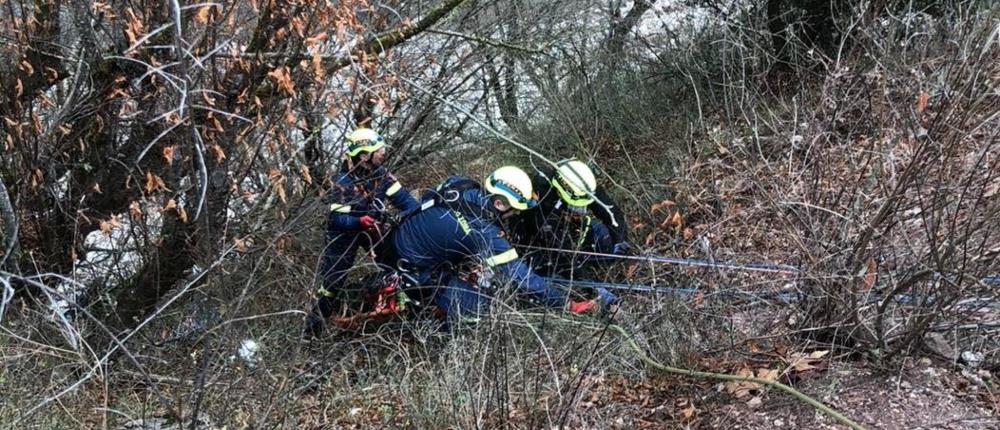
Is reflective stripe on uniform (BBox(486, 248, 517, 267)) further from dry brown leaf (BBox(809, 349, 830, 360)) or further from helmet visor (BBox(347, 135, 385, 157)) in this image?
dry brown leaf (BBox(809, 349, 830, 360))

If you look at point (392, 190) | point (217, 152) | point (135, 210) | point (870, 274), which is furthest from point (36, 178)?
point (870, 274)

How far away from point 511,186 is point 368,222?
1.09 metres

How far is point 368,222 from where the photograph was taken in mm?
5379

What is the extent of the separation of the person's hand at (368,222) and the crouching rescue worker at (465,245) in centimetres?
16

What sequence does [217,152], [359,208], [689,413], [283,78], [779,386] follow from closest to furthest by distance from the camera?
[779,386] < [689,413] < [283,78] < [217,152] < [359,208]

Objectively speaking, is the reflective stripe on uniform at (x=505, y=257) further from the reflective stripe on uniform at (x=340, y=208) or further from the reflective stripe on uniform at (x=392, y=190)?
the reflective stripe on uniform at (x=392, y=190)

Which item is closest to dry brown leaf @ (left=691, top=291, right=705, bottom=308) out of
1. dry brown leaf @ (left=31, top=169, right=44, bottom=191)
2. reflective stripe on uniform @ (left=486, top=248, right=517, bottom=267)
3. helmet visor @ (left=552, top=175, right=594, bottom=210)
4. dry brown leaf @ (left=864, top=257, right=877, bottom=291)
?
dry brown leaf @ (left=864, top=257, right=877, bottom=291)

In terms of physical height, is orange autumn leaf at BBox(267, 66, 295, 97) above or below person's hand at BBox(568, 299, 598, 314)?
above

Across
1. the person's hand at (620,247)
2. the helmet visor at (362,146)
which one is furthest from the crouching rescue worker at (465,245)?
the person's hand at (620,247)

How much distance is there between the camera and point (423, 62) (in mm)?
7504

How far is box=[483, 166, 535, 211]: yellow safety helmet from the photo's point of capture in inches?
199

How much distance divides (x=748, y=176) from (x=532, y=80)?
218 inches

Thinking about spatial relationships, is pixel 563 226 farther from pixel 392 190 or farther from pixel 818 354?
pixel 818 354

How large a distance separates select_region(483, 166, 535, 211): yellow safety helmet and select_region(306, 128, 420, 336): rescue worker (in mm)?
643
